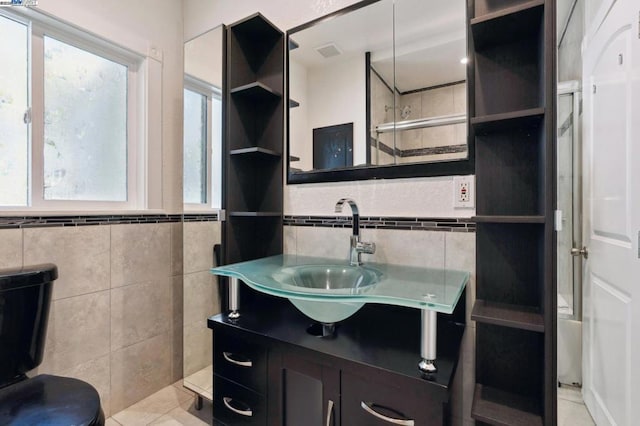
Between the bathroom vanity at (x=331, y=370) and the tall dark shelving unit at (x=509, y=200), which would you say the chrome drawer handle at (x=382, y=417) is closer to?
the bathroom vanity at (x=331, y=370)

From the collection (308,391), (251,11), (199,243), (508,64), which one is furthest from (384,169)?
(251,11)

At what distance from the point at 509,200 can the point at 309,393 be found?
97 cm

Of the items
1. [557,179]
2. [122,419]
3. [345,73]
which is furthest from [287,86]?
[122,419]

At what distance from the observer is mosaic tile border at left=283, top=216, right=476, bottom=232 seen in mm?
1186

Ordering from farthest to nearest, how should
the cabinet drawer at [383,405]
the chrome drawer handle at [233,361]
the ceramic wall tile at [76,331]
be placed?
the ceramic wall tile at [76,331] → the chrome drawer handle at [233,361] → the cabinet drawer at [383,405]

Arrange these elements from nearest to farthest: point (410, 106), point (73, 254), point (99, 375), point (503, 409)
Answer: point (503, 409) < point (410, 106) < point (73, 254) < point (99, 375)

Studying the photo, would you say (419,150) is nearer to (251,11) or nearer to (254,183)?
(254,183)

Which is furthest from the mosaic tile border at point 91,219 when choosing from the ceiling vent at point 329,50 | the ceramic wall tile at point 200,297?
the ceiling vent at point 329,50

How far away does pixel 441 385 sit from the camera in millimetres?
792

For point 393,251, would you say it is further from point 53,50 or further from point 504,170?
point 53,50

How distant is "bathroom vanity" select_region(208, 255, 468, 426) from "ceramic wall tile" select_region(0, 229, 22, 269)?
2.83 ft

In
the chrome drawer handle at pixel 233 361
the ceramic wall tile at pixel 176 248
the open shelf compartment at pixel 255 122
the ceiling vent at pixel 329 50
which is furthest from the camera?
the ceramic wall tile at pixel 176 248

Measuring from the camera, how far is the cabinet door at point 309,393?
0.96 metres

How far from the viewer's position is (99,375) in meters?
1.54
